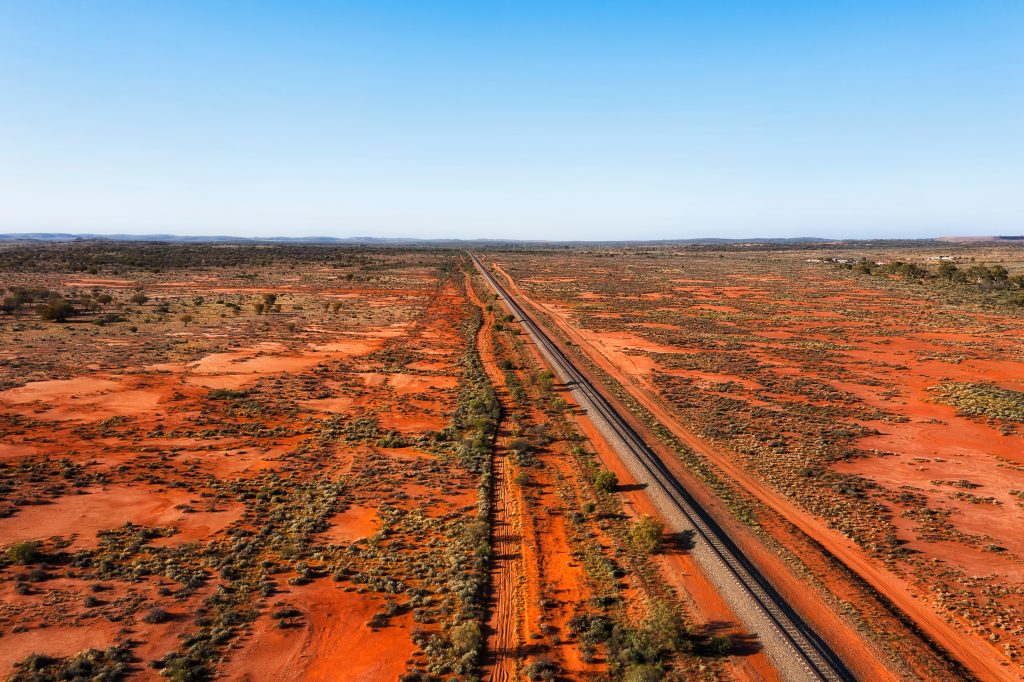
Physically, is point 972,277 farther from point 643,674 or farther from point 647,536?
point 643,674

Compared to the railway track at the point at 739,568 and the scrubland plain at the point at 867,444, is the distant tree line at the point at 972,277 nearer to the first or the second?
the scrubland plain at the point at 867,444

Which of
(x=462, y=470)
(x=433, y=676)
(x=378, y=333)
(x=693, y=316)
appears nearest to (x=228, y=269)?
(x=378, y=333)

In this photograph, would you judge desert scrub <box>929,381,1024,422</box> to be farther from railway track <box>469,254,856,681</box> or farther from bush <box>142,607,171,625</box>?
bush <box>142,607,171,625</box>

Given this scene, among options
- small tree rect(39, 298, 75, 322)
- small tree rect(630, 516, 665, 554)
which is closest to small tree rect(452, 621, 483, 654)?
small tree rect(630, 516, 665, 554)

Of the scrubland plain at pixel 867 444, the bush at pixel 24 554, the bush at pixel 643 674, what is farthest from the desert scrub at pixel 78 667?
the scrubland plain at pixel 867 444

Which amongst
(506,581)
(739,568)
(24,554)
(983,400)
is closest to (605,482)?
(739,568)

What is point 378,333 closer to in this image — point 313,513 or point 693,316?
point 313,513
